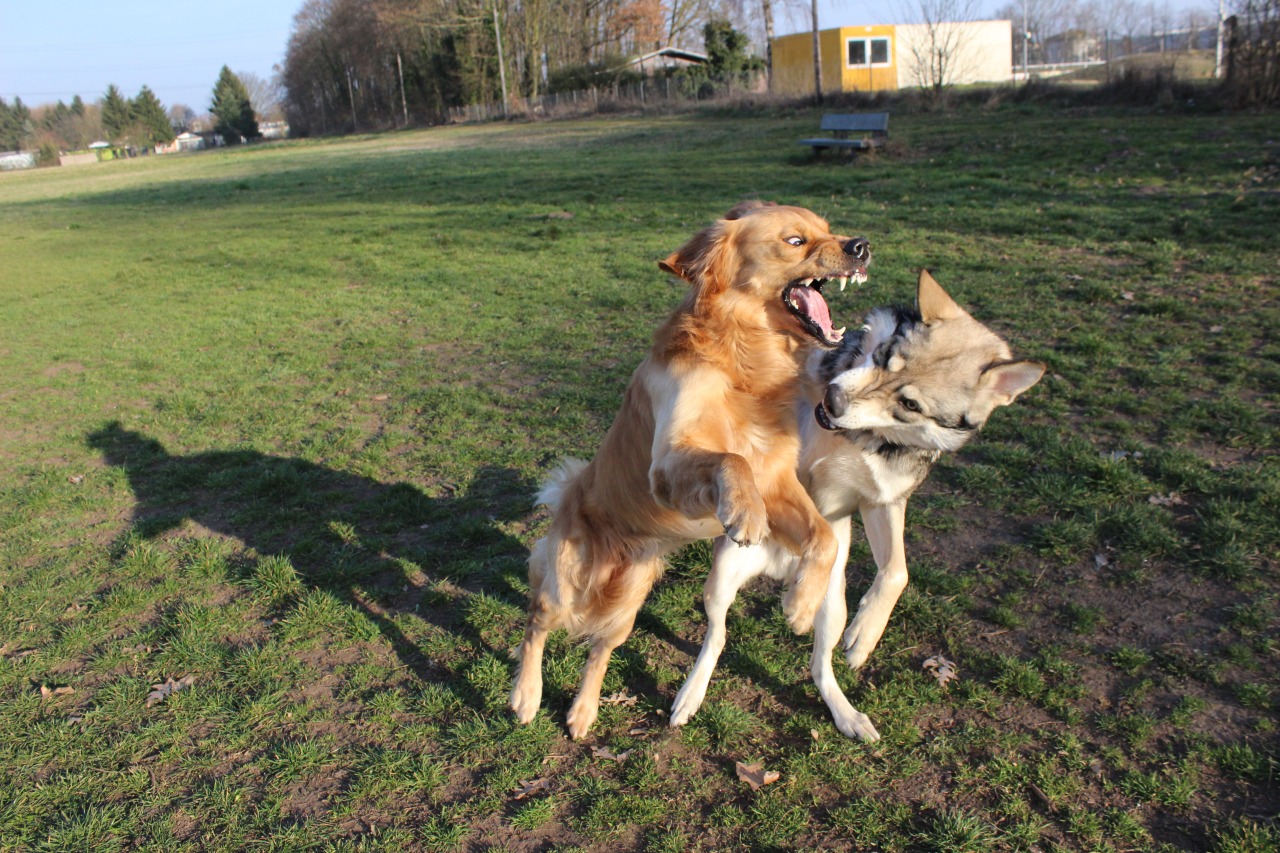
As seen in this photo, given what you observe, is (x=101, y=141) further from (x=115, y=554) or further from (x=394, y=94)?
(x=115, y=554)

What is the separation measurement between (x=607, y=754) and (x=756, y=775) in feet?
2.08

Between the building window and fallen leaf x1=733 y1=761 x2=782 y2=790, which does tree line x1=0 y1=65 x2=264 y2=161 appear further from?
fallen leaf x1=733 y1=761 x2=782 y2=790

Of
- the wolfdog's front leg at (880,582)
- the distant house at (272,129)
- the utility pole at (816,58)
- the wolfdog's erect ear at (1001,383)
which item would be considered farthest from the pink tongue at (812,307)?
the distant house at (272,129)

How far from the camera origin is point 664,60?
5609 centimetres

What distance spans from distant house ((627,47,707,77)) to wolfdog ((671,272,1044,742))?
173 ft

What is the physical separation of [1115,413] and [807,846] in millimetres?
4558

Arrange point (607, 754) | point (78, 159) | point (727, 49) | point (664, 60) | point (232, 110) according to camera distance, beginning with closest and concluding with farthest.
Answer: point (607, 754)
point (727, 49)
point (664, 60)
point (78, 159)
point (232, 110)

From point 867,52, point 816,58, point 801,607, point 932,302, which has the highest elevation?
point 867,52

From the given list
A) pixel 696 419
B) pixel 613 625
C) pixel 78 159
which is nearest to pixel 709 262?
pixel 696 419

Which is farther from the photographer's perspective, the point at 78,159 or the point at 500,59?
the point at 78,159

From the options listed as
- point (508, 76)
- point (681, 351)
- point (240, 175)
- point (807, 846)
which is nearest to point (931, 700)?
point (807, 846)

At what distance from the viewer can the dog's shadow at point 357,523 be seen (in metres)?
4.62

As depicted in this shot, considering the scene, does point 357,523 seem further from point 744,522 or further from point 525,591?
point 744,522

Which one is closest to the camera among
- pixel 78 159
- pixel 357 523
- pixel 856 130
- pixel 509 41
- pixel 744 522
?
pixel 744 522
